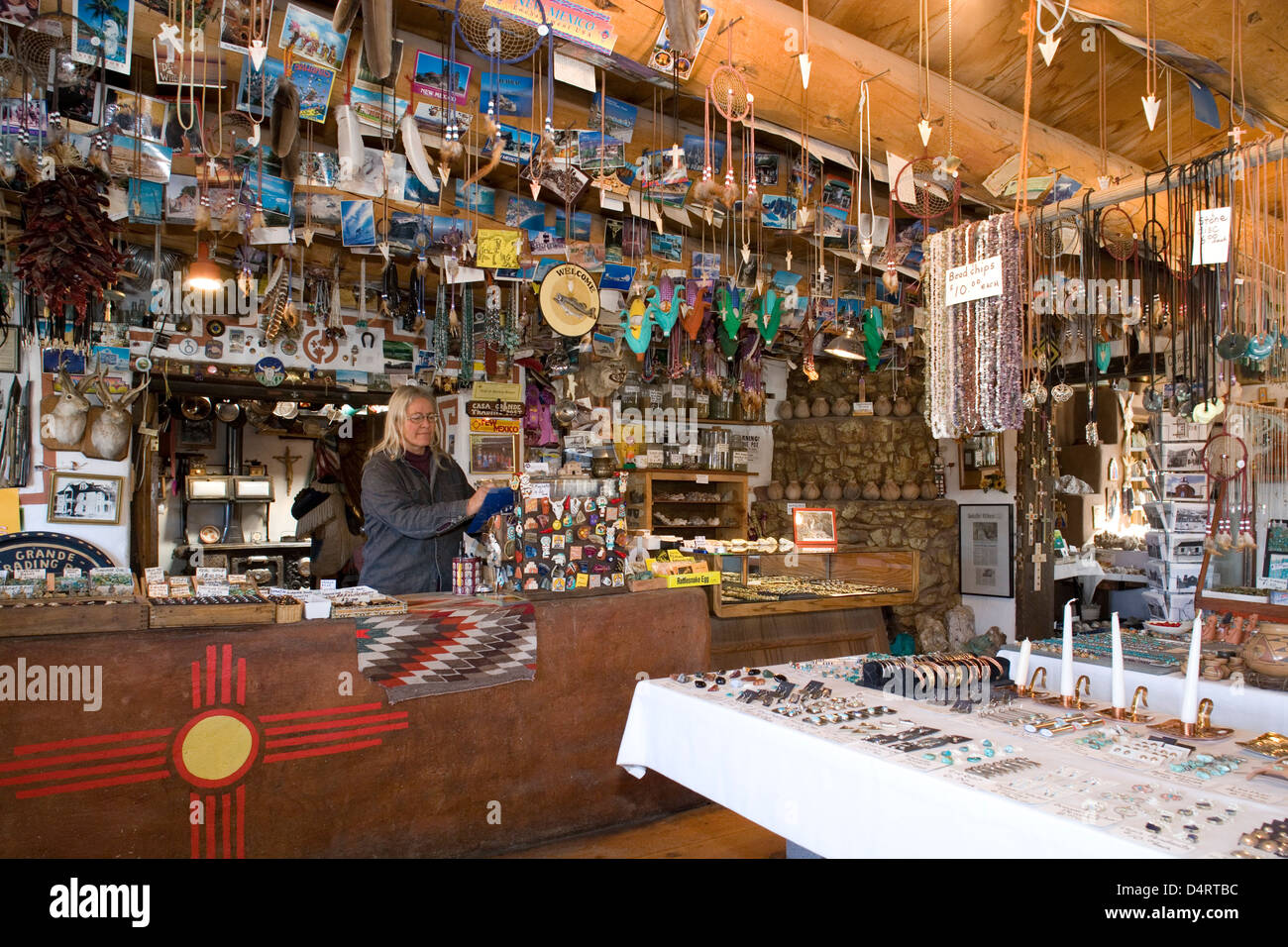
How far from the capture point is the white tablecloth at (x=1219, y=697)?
261cm

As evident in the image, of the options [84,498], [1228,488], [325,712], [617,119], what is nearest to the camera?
[325,712]

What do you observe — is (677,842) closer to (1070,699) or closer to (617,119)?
(1070,699)

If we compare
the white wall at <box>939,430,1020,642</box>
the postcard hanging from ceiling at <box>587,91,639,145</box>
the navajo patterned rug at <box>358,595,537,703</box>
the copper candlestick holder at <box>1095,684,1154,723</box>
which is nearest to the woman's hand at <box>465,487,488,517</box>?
the navajo patterned rug at <box>358,595,537,703</box>

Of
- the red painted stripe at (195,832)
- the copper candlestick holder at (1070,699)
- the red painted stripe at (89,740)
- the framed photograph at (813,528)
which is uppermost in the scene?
the framed photograph at (813,528)

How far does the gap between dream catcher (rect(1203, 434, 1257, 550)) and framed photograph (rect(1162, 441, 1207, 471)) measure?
2874mm

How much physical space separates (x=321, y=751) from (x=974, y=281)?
266cm

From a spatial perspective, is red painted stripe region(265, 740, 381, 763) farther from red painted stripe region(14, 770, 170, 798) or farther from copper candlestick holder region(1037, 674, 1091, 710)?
copper candlestick holder region(1037, 674, 1091, 710)

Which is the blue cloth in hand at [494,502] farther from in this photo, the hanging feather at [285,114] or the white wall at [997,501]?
the white wall at [997,501]

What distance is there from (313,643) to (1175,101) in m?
4.42

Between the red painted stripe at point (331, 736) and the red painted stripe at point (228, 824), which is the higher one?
the red painted stripe at point (331, 736)

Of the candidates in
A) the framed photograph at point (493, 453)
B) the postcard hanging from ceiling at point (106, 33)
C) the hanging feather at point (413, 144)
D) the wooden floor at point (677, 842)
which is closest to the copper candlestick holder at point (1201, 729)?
the wooden floor at point (677, 842)

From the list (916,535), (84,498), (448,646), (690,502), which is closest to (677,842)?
(448,646)

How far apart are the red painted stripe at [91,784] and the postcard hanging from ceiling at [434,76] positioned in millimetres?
2650

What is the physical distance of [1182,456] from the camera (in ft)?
22.3
